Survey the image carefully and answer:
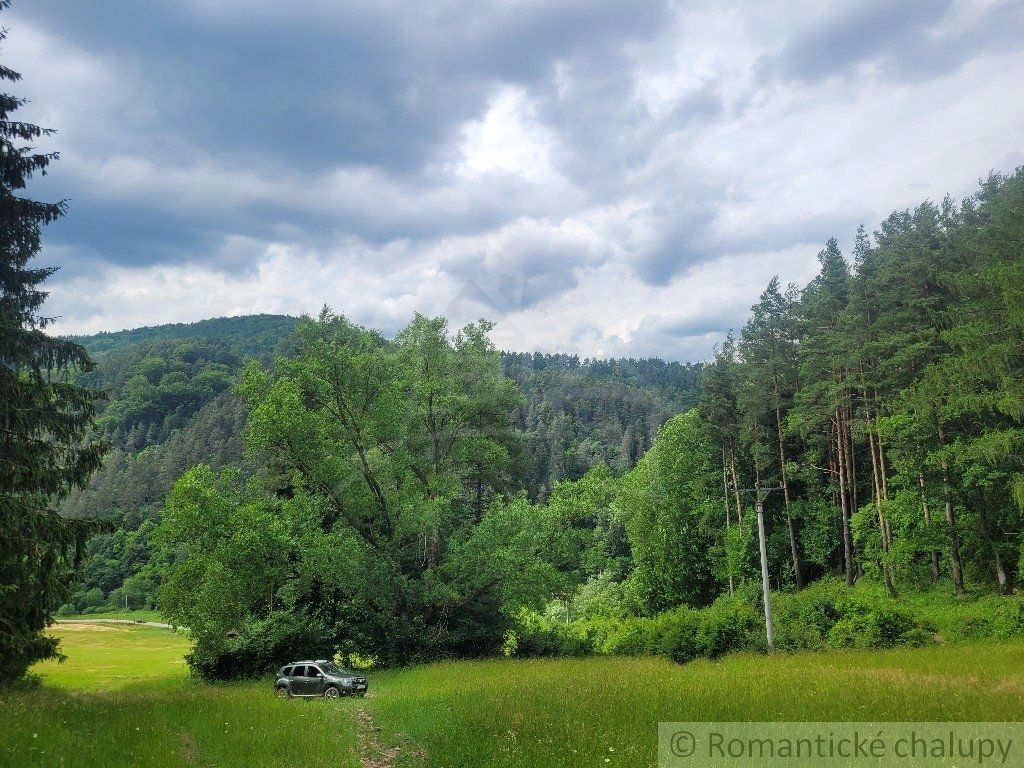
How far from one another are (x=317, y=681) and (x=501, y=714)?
41.4ft

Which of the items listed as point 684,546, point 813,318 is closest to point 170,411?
point 684,546

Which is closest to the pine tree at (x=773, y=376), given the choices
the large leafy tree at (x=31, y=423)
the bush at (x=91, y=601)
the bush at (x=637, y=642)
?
the bush at (x=637, y=642)

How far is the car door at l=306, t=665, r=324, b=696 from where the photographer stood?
2300 centimetres

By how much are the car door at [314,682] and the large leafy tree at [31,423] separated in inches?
379

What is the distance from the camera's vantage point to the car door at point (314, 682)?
23.0m

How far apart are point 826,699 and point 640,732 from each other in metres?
4.32

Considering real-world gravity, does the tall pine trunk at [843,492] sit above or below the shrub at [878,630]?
above

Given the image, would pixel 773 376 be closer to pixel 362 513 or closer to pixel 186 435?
pixel 362 513

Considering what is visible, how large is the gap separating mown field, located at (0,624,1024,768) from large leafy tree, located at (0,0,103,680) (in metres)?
1.92

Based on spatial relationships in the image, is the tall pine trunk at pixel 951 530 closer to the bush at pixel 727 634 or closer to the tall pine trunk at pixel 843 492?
the tall pine trunk at pixel 843 492

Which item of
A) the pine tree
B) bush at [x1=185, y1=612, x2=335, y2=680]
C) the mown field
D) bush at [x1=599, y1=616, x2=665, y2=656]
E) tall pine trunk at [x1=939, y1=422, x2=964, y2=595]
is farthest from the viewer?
the pine tree

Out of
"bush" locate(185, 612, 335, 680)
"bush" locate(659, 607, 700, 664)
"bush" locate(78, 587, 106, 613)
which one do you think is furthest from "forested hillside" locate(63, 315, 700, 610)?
"bush" locate(185, 612, 335, 680)

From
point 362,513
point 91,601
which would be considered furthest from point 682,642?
point 91,601

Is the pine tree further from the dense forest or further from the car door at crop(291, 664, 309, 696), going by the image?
the car door at crop(291, 664, 309, 696)
